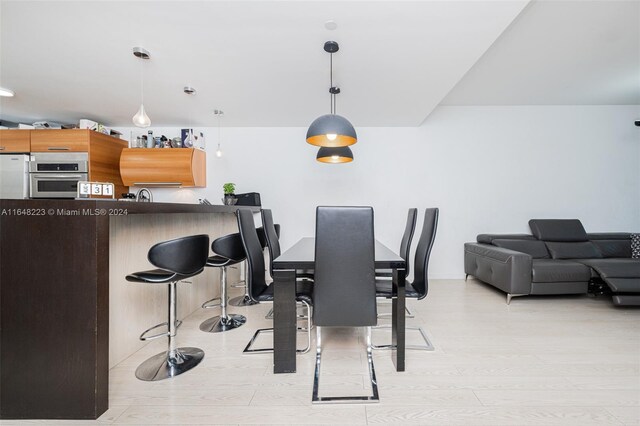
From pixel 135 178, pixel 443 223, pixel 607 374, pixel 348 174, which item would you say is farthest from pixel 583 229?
pixel 135 178

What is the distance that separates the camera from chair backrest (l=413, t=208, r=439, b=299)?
208 cm

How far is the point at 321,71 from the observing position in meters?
2.77

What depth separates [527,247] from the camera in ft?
12.6

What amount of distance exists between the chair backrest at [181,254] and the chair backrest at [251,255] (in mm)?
288

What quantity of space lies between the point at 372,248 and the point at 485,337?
5.14 feet

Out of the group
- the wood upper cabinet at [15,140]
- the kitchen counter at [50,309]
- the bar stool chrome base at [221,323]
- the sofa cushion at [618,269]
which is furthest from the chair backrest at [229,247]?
the sofa cushion at [618,269]

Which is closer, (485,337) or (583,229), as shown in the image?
(485,337)

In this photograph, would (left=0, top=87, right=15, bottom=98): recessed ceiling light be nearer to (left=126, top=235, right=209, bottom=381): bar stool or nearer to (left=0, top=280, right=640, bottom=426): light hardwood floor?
(left=126, top=235, right=209, bottom=381): bar stool

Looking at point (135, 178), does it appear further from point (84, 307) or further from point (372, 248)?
point (372, 248)

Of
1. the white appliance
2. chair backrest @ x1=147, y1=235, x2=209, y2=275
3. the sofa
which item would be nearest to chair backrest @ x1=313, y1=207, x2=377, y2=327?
chair backrest @ x1=147, y1=235, x2=209, y2=275

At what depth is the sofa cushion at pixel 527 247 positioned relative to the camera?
12.5ft

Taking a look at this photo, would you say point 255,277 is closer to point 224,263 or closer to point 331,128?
point 224,263

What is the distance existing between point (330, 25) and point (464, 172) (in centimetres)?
337

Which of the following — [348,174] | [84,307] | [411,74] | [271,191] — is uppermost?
[411,74]
